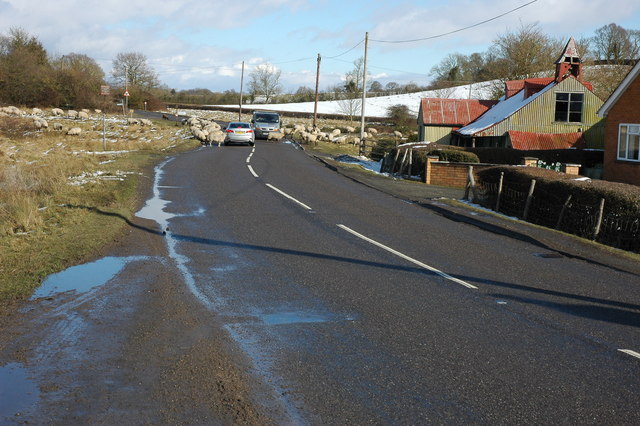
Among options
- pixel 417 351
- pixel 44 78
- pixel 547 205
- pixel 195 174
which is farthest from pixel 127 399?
pixel 44 78

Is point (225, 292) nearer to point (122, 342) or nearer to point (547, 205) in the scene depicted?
point (122, 342)

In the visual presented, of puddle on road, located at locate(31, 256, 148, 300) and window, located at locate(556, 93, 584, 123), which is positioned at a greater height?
window, located at locate(556, 93, 584, 123)

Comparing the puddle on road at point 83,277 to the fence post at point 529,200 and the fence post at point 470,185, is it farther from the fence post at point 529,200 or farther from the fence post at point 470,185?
the fence post at point 470,185

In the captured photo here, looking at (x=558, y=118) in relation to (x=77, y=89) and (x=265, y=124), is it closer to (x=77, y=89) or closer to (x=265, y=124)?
(x=265, y=124)

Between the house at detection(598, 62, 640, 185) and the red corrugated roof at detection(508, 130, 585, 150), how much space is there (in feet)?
36.4

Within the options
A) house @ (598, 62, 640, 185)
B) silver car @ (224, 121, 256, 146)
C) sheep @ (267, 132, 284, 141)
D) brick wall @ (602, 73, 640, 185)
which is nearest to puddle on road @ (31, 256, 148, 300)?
brick wall @ (602, 73, 640, 185)

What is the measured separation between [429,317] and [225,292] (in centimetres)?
269

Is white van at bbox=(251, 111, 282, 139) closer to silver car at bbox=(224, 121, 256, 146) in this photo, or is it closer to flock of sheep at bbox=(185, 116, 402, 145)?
flock of sheep at bbox=(185, 116, 402, 145)

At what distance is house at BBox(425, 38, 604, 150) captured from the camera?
4122 cm

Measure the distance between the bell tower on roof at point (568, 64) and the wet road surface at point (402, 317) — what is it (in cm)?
3317

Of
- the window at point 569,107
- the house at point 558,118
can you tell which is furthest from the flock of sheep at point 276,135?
the window at point 569,107

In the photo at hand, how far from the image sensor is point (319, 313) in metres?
7.24

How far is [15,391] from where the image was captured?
4895 millimetres

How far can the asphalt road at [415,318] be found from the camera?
16.2 ft
